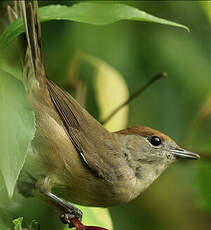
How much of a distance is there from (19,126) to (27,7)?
2.73 ft

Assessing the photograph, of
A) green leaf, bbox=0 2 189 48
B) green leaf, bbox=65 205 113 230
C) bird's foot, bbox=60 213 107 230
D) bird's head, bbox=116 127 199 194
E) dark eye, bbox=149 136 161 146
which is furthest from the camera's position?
dark eye, bbox=149 136 161 146

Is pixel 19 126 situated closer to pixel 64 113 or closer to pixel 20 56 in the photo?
pixel 20 56

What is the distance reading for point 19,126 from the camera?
8.41ft

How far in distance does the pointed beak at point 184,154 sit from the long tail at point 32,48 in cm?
123

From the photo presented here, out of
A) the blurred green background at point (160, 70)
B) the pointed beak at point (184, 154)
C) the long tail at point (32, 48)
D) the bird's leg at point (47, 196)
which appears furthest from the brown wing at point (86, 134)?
the blurred green background at point (160, 70)

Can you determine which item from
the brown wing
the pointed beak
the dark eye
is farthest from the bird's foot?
the dark eye

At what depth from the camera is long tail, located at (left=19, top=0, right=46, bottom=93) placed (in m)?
3.11

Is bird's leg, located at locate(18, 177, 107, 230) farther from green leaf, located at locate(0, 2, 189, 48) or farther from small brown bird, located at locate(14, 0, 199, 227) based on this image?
green leaf, located at locate(0, 2, 189, 48)

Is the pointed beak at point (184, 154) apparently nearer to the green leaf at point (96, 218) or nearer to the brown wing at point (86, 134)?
the brown wing at point (86, 134)

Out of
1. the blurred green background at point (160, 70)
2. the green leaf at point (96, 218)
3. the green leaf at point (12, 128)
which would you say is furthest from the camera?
the blurred green background at point (160, 70)

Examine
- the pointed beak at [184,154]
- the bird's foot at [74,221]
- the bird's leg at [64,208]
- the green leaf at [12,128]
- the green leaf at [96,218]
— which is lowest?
the green leaf at [96,218]

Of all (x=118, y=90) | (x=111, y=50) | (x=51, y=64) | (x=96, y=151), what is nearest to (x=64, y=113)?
(x=96, y=151)

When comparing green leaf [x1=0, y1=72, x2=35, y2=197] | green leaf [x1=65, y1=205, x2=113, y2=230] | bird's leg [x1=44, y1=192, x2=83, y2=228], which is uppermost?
green leaf [x1=0, y1=72, x2=35, y2=197]

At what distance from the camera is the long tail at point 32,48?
10.2 ft
